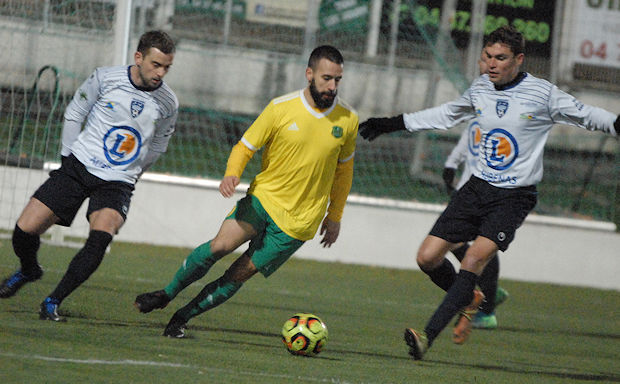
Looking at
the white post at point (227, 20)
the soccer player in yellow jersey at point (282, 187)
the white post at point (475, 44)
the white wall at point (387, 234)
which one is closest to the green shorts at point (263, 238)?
the soccer player in yellow jersey at point (282, 187)

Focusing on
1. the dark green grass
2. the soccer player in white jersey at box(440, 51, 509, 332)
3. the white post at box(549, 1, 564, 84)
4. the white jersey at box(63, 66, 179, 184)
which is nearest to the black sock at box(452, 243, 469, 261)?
the soccer player in white jersey at box(440, 51, 509, 332)

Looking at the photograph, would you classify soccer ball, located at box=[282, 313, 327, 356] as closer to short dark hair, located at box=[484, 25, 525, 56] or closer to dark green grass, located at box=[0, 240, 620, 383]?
dark green grass, located at box=[0, 240, 620, 383]

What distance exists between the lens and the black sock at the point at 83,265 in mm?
5875

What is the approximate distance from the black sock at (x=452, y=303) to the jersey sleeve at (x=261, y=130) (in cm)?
140

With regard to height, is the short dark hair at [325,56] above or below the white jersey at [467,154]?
above

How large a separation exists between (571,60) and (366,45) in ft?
9.31

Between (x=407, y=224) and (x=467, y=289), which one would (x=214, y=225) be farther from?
(x=467, y=289)

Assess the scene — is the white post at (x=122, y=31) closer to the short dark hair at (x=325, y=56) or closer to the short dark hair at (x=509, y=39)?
the short dark hair at (x=325, y=56)

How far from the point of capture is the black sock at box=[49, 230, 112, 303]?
231 inches

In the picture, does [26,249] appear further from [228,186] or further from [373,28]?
[373,28]

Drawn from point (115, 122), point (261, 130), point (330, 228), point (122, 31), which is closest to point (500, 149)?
point (330, 228)

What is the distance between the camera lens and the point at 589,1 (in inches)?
559

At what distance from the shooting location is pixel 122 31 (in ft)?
32.4

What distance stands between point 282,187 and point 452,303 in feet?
3.96
